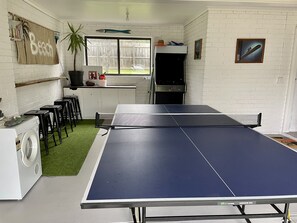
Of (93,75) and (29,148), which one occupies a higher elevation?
(93,75)

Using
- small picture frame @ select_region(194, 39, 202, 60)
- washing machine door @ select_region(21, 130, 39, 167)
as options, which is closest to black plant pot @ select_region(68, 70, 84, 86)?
small picture frame @ select_region(194, 39, 202, 60)

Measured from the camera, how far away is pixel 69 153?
12.0 ft

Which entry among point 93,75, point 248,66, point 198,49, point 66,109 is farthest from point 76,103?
point 248,66

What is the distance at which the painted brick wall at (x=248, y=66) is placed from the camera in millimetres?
4395

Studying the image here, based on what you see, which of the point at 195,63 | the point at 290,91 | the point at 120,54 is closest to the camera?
the point at 290,91

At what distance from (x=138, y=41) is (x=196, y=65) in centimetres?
214

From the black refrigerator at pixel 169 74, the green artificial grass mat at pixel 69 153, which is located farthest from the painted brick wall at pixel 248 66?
the green artificial grass mat at pixel 69 153

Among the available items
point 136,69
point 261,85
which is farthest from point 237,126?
point 136,69

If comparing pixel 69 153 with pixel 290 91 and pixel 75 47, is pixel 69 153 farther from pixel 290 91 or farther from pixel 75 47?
Answer: pixel 290 91

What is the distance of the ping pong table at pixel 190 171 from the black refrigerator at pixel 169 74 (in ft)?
11.9

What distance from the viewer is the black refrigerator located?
5766mm

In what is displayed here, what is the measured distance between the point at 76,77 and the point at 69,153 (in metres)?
2.65

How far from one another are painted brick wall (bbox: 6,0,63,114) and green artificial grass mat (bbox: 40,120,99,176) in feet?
2.69

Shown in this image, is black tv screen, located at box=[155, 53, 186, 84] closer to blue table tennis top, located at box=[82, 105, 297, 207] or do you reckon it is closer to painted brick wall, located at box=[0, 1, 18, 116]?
painted brick wall, located at box=[0, 1, 18, 116]
